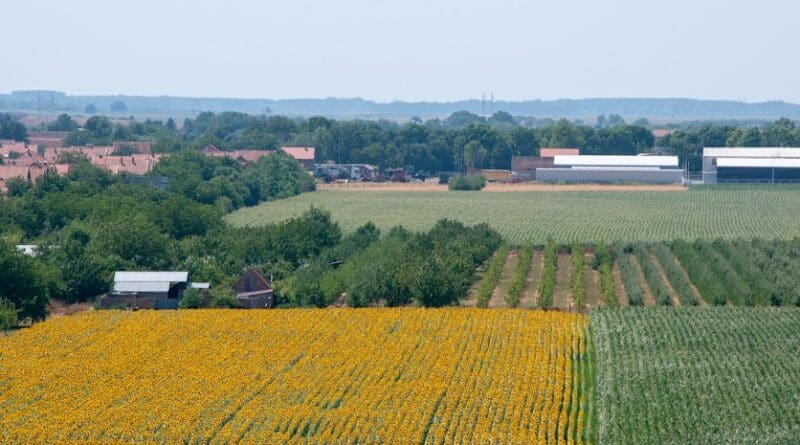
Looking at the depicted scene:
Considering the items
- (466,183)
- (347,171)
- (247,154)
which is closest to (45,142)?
(247,154)

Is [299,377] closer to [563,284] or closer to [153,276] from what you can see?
[153,276]

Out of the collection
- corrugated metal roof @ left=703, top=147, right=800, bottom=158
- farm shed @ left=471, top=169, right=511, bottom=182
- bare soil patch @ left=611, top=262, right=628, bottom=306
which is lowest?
farm shed @ left=471, top=169, right=511, bottom=182

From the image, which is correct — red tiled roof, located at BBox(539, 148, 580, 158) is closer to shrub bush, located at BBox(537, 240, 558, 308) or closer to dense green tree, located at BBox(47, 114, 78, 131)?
shrub bush, located at BBox(537, 240, 558, 308)

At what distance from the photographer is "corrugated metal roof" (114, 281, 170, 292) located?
4725 centimetres

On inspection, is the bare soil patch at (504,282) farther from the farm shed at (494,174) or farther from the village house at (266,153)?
the village house at (266,153)

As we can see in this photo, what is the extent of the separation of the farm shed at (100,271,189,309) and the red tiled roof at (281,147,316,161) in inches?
2733

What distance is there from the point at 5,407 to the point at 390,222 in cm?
4429

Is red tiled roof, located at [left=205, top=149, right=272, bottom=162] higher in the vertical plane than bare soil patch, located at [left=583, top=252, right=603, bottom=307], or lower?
higher

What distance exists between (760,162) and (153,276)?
206ft

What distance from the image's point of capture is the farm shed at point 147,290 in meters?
46.8

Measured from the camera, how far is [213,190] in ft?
268

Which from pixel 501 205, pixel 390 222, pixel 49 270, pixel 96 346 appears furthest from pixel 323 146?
pixel 96 346

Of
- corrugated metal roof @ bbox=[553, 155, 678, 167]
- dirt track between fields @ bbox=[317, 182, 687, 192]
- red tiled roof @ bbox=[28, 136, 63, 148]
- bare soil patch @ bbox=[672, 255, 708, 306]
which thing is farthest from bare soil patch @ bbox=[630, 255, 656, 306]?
red tiled roof @ bbox=[28, 136, 63, 148]

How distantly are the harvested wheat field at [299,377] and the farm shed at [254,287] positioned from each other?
3082 mm
